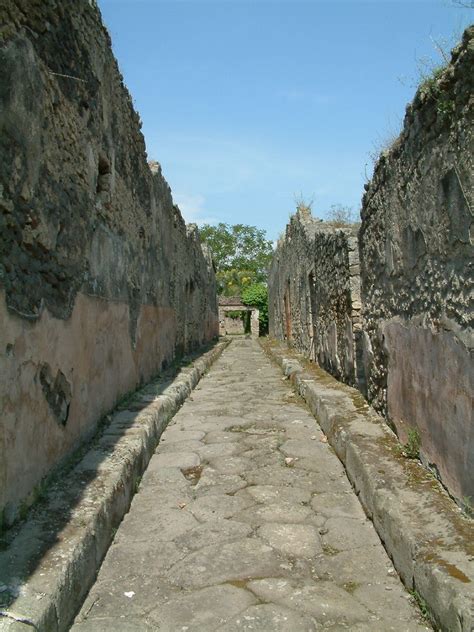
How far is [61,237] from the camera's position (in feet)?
10.4

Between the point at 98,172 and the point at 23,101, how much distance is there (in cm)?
175

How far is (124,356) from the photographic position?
4973 mm

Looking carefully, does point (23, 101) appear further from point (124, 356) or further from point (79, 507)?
point (124, 356)

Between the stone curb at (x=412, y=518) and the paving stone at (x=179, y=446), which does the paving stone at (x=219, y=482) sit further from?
the stone curb at (x=412, y=518)

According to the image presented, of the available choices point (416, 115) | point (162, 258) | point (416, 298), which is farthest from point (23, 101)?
point (162, 258)

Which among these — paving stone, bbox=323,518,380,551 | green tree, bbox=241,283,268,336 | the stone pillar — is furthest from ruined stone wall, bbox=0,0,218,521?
the stone pillar

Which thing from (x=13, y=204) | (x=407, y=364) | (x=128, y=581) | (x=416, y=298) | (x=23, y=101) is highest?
(x=23, y=101)

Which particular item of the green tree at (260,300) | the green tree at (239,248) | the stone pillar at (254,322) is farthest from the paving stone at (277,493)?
the green tree at (239,248)

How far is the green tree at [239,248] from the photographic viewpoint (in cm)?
5175

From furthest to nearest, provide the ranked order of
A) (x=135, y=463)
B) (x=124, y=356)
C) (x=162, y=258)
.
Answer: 1. (x=162, y=258)
2. (x=124, y=356)
3. (x=135, y=463)

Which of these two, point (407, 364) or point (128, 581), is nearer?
point (128, 581)

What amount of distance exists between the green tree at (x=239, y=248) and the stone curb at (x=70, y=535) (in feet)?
157

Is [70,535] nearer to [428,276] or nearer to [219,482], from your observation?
[219,482]

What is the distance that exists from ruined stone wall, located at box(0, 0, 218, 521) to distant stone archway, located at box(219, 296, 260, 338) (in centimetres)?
2493
